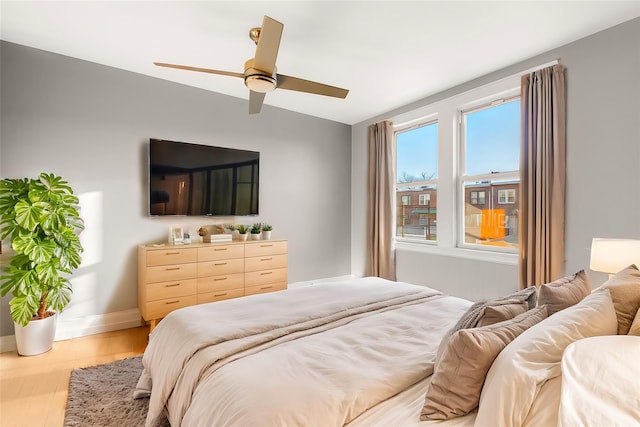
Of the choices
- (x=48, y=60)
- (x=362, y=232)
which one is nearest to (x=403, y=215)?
(x=362, y=232)

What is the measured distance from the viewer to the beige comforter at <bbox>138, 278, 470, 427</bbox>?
1032mm

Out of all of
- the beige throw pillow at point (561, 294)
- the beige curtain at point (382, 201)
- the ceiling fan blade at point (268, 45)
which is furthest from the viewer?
the beige curtain at point (382, 201)

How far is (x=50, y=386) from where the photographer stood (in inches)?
83.7

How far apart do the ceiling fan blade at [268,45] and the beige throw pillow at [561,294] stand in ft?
6.11


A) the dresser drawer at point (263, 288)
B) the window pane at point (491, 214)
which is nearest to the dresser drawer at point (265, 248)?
the dresser drawer at point (263, 288)

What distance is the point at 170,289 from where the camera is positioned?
3021 millimetres

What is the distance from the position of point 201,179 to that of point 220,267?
3.41 feet

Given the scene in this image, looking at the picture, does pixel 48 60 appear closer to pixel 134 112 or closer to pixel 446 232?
pixel 134 112

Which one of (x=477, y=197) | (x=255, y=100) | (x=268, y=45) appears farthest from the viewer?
(x=477, y=197)

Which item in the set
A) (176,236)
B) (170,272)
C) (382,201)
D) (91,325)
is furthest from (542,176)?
(91,325)

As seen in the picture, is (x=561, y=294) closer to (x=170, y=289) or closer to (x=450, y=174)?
(x=450, y=174)

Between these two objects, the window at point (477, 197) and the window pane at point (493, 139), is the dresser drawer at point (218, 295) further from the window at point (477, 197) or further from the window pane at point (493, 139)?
the window pane at point (493, 139)

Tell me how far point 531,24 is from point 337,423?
2925mm

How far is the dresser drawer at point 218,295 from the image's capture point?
3184 millimetres
